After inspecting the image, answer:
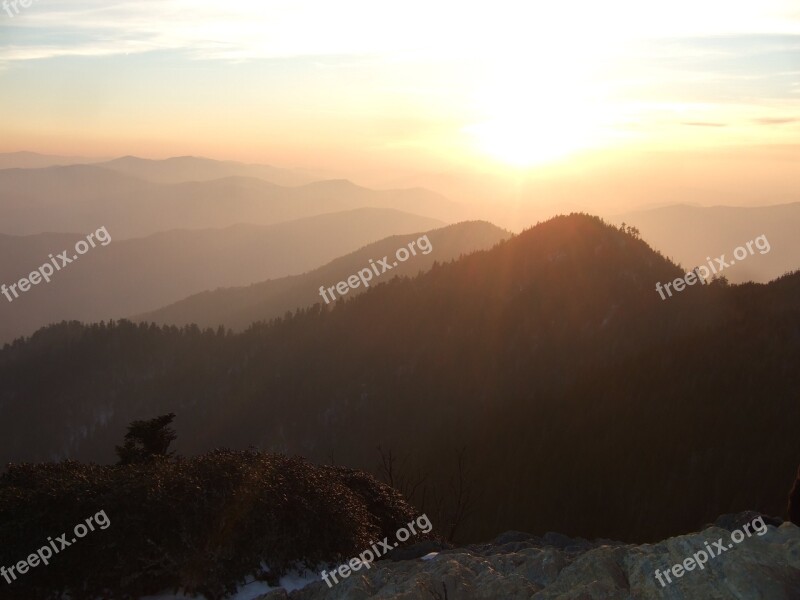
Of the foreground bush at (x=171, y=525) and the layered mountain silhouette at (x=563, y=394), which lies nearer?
the foreground bush at (x=171, y=525)

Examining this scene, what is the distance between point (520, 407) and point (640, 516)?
3946cm

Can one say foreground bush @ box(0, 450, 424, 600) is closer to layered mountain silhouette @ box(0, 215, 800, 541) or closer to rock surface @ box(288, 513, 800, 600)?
rock surface @ box(288, 513, 800, 600)

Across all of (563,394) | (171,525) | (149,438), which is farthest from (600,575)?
(563,394)

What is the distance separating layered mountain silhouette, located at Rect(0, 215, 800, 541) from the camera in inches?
3381

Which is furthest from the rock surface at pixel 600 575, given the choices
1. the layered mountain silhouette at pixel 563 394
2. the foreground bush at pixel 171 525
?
the layered mountain silhouette at pixel 563 394

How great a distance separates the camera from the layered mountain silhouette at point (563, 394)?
85.9 m

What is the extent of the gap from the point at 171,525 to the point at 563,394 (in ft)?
329

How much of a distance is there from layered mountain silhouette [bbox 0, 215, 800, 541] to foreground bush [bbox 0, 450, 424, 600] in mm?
24140

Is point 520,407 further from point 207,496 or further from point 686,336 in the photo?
point 207,496

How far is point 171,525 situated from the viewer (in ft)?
65.9

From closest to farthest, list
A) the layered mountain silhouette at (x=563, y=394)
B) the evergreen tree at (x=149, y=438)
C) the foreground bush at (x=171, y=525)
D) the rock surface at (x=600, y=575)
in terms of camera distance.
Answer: the rock surface at (x=600, y=575), the foreground bush at (x=171, y=525), the evergreen tree at (x=149, y=438), the layered mountain silhouette at (x=563, y=394)

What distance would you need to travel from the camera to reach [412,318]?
185m

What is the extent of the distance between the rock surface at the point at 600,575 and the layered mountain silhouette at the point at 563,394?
87.3ft

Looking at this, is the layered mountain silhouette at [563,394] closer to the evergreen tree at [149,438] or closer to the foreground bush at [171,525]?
the evergreen tree at [149,438]
